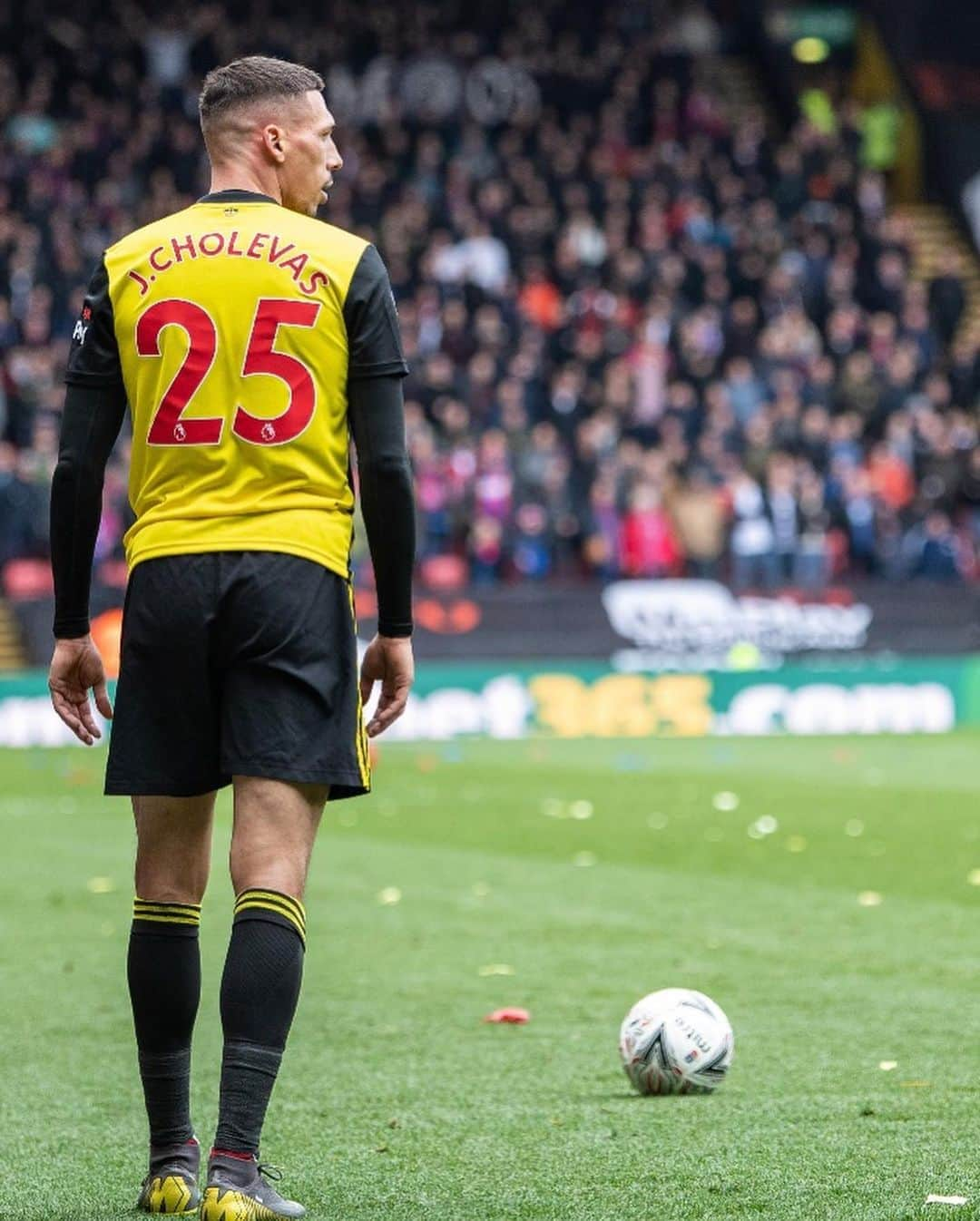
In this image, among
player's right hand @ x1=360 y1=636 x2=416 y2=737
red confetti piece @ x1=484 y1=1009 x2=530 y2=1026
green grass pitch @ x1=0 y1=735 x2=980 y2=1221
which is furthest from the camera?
red confetti piece @ x1=484 y1=1009 x2=530 y2=1026

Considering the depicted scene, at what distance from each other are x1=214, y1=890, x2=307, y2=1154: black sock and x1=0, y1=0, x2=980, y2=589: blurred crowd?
17612 mm

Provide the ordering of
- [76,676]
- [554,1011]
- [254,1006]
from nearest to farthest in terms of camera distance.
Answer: [254,1006]
[76,676]
[554,1011]

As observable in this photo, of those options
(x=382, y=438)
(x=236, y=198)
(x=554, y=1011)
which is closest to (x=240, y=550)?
(x=382, y=438)

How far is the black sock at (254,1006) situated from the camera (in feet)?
13.0

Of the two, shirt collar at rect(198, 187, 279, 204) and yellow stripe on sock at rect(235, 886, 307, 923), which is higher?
shirt collar at rect(198, 187, 279, 204)

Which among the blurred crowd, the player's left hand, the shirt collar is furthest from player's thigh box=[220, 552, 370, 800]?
the blurred crowd

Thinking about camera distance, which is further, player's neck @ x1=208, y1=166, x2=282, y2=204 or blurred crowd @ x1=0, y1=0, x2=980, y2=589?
blurred crowd @ x1=0, y1=0, x2=980, y2=589

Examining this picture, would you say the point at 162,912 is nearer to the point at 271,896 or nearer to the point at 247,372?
the point at 271,896

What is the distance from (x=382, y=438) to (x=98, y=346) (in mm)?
587

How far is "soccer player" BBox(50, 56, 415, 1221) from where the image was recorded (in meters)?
4.06

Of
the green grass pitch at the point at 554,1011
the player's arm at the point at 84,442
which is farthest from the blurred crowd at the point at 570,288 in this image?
the player's arm at the point at 84,442

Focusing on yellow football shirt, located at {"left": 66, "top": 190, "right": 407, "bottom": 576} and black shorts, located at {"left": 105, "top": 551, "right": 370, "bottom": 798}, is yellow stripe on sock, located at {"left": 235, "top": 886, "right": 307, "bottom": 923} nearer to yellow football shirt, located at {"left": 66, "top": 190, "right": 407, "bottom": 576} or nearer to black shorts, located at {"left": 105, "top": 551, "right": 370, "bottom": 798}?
black shorts, located at {"left": 105, "top": 551, "right": 370, "bottom": 798}

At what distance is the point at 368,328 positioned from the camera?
415cm

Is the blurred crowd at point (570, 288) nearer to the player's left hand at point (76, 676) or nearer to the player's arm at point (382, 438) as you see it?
the player's left hand at point (76, 676)
